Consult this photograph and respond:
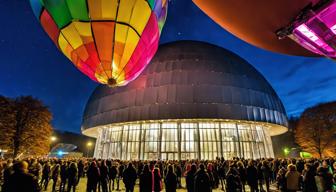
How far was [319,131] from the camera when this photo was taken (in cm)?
4147

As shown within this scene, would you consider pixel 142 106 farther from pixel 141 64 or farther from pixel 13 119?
pixel 141 64

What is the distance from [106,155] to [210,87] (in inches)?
680

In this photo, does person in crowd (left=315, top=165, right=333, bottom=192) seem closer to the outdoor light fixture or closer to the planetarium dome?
the outdoor light fixture

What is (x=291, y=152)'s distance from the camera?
5659 centimetres

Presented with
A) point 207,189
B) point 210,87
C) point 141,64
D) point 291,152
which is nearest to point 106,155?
point 210,87

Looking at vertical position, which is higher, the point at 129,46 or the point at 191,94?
the point at 191,94

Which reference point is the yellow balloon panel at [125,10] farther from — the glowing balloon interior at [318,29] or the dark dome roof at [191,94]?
the dark dome roof at [191,94]

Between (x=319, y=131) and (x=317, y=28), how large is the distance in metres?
44.8

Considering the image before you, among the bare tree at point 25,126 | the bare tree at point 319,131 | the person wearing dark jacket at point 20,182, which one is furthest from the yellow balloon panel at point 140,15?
the bare tree at point 319,131

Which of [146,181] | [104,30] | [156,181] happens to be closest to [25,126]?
[104,30]

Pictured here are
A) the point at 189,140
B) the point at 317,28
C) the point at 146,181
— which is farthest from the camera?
the point at 189,140

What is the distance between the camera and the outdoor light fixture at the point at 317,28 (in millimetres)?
4113

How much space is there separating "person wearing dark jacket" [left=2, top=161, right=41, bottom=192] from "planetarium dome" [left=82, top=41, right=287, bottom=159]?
2332 centimetres

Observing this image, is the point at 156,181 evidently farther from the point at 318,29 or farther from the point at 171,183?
the point at 318,29
